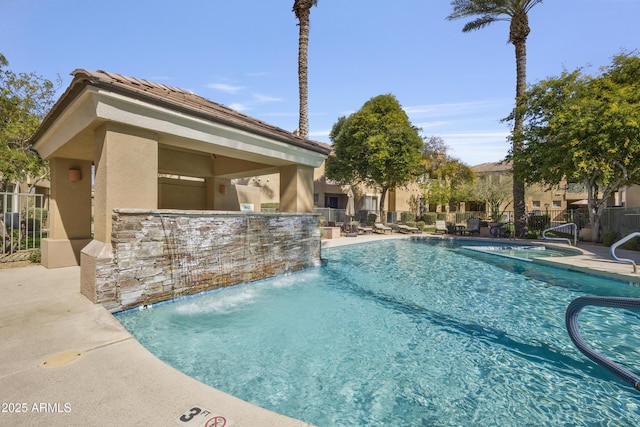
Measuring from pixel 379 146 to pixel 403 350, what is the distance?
2134 centimetres

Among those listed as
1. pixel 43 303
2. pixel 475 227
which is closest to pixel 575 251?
pixel 475 227

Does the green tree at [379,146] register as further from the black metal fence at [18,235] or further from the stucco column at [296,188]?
the black metal fence at [18,235]

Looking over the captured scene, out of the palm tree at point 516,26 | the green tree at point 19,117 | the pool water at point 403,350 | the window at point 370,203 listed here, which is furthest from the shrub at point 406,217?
the green tree at point 19,117

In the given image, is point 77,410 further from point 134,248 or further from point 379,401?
point 134,248

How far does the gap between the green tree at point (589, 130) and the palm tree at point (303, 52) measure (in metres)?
13.0

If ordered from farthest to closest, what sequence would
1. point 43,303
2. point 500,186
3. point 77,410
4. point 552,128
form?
1. point 500,186
2. point 552,128
3. point 43,303
4. point 77,410

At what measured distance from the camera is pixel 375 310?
20.6 feet

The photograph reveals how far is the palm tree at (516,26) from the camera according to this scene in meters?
18.2

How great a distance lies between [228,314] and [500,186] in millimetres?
34121

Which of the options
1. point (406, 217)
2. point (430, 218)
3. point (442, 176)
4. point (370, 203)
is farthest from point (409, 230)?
point (442, 176)

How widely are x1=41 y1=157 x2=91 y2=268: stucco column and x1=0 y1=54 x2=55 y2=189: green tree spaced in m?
1.73

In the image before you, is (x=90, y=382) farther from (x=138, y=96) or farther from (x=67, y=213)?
(x=67, y=213)

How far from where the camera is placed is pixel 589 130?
14.0 metres

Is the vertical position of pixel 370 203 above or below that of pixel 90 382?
above
